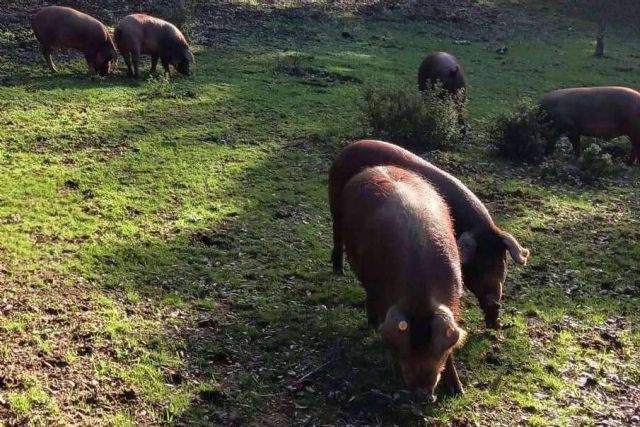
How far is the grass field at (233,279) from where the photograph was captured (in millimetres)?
4660

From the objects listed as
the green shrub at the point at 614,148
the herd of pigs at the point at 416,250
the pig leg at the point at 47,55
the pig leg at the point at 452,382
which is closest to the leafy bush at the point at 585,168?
the green shrub at the point at 614,148

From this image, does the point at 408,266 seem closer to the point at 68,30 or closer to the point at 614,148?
the point at 614,148

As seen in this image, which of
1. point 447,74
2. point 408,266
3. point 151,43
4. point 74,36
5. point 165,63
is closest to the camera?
point 408,266

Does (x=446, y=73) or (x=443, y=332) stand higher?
(x=443, y=332)

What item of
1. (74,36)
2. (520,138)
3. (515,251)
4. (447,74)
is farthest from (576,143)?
(74,36)

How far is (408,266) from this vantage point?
4332 millimetres

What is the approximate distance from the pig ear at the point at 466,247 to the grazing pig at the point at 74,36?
31.5ft

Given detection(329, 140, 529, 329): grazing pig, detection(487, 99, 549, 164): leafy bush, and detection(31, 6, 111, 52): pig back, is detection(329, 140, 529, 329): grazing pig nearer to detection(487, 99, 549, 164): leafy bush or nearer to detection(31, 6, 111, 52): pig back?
detection(487, 99, 549, 164): leafy bush

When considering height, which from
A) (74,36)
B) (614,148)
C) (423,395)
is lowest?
(614,148)

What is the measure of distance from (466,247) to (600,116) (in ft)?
23.4

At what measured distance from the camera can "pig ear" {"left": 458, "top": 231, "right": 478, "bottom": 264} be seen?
5238 millimetres

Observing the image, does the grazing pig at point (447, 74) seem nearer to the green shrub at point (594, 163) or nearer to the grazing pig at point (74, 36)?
the green shrub at point (594, 163)

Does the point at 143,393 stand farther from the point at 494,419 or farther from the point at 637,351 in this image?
the point at 637,351

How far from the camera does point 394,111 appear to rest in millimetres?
10273
